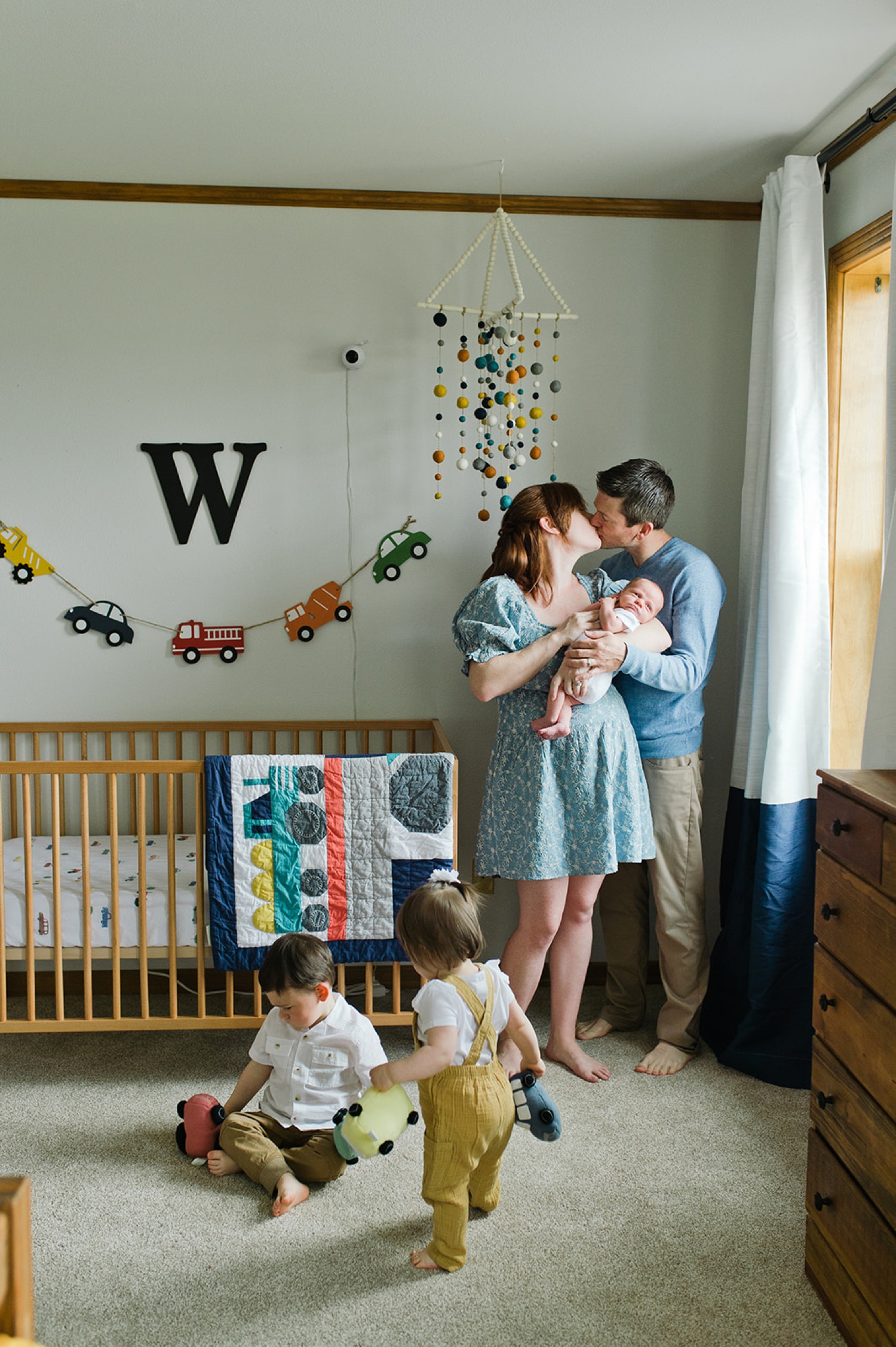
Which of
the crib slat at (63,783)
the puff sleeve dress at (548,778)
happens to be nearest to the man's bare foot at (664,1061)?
the puff sleeve dress at (548,778)

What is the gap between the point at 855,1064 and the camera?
144 centimetres

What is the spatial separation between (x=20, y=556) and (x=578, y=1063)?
77.5 inches

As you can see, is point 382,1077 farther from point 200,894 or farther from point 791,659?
point 791,659

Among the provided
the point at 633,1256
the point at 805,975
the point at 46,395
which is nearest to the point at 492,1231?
the point at 633,1256

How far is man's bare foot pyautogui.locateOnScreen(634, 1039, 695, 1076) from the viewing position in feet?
7.61

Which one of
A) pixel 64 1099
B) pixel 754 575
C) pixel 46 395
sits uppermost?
pixel 46 395

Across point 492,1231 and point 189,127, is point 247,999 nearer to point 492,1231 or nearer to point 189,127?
point 492,1231

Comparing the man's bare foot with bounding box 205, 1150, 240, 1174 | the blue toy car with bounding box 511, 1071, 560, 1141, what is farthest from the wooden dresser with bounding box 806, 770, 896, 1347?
the man's bare foot with bounding box 205, 1150, 240, 1174

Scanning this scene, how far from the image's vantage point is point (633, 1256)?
167 cm

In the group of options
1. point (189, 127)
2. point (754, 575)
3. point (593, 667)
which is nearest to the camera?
point (593, 667)

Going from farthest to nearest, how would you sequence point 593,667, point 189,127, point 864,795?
1. point 189,127
2. point 593,667
3. point 864,795

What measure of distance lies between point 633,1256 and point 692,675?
1.20m

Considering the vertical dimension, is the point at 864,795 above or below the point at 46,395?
below

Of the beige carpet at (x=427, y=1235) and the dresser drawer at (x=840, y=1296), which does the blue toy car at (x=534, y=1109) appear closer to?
the beige carpet at (x=427, y=1235)
